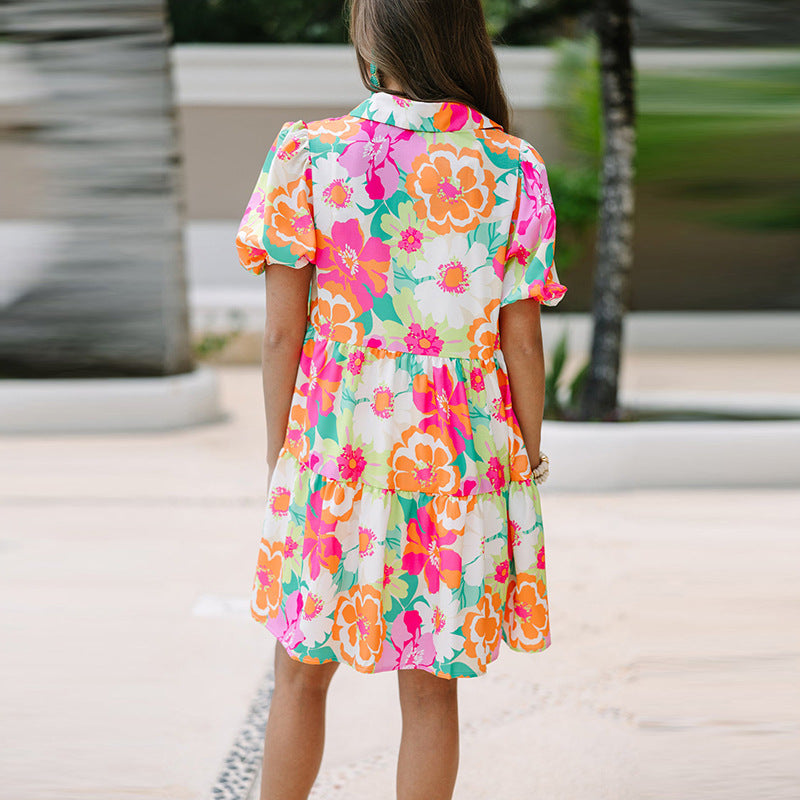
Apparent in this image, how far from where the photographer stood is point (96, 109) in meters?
5.84

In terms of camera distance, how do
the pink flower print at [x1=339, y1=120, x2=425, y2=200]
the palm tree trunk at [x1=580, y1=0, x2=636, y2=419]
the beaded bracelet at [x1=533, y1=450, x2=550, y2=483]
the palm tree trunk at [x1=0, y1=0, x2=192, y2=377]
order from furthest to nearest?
the palm tree trunk at [x1=0, y1=0, x2=192, y2=377] → the palm tree trunk at [x1=580, y1=0, x2=636, y2=419] → the beaded bracelet at [x1=533, y1=450, x2=550, y2=483] → the pink flower print at [x1=339, y1=120, x2=425, y2=200]

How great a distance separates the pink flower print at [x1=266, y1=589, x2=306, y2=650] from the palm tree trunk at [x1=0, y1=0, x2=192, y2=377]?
177 inches

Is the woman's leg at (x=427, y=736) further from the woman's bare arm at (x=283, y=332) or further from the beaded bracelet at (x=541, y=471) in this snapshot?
the woman's bare arm at (x=283, y=332)

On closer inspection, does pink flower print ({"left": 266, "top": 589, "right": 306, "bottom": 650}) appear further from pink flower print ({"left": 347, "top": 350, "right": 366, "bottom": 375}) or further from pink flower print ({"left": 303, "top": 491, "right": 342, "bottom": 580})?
pink flower print ({"left": 347, "top": 350, "right": 366, "bottom": 375})

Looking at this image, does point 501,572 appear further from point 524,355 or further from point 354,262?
point 354,262

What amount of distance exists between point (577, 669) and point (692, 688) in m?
0.33

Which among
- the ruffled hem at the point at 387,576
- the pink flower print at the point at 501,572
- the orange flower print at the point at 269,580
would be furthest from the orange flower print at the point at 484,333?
the orange flower print at the point at 269,580

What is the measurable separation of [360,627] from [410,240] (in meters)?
0.65

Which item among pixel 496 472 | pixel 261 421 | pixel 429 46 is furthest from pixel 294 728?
pixel 261 421

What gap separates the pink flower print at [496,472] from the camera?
1.78 metres

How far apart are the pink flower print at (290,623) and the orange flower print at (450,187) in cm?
66

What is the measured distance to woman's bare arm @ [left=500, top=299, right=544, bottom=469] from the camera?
1790 millimetres

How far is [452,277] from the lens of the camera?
1729 mm

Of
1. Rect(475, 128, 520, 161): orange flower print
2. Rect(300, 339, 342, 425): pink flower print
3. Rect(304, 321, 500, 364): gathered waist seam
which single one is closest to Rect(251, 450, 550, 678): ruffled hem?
Rect(300, 339, 342, 425): pink flower print
